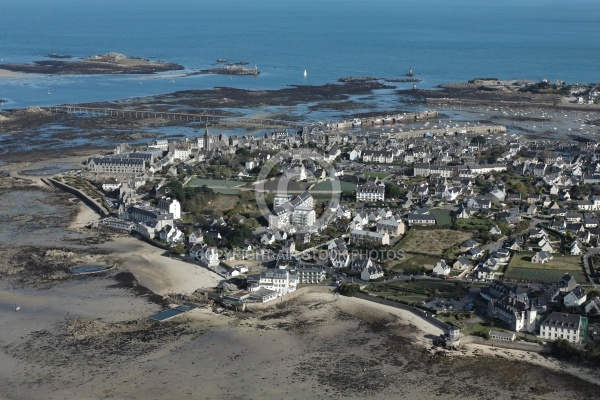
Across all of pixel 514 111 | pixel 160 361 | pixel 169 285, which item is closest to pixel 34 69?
pixel 514 111

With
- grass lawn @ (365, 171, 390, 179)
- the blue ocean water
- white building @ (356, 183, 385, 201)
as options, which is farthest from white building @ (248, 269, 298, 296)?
the blue ocean water

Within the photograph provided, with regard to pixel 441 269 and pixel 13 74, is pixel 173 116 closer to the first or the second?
pixel 13 74

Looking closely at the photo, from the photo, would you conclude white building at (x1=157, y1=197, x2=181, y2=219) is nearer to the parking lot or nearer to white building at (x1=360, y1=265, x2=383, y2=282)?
white building at (x1=360, y1=265, x2=383, y2=282)

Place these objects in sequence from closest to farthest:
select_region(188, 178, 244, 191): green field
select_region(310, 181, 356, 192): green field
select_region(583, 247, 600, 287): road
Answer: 1. select_region(583, 247, 600, 287): road
2. select_region(310, 181, 356, 192): green field
3. select_region(188, 178, 244, 191): green field

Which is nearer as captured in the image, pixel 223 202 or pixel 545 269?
pixel 545 269

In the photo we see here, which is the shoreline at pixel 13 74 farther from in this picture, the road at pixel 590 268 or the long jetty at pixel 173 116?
the road at pixel 590 268

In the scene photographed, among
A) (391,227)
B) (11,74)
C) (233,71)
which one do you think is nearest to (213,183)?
(391,227)

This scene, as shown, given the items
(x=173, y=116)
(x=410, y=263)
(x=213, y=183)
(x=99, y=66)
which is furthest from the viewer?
(x=99, y=66)

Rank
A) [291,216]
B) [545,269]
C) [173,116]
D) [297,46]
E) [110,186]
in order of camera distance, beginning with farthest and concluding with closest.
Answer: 1. [297,46]
2. [173,116]
3. [110,186]
4. [291,216]
5. [545,269]
